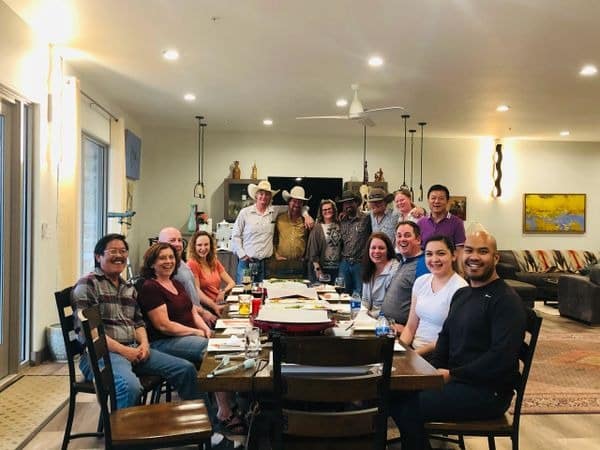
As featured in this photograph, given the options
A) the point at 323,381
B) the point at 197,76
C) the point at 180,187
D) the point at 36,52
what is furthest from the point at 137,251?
the point at 323,381

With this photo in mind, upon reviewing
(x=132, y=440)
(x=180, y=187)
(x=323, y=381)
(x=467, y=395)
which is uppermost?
(x=180, y=187)

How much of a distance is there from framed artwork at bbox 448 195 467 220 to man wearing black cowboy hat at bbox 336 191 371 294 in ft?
16.0

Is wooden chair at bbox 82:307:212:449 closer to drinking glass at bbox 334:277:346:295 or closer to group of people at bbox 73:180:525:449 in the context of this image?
group of people at bbox 73:180:525:449

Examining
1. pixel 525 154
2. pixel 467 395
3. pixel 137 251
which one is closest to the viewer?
pixel 467 395

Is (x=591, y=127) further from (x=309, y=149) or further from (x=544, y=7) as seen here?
(x=544, y=7)

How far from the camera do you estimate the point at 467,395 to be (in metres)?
2.08

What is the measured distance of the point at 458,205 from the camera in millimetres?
9477

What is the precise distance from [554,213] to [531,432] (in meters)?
7.55

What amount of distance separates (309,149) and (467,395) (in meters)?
7.44

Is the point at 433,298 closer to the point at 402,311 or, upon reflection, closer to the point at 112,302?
the point at 402,311

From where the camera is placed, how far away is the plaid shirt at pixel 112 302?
8.25 feet

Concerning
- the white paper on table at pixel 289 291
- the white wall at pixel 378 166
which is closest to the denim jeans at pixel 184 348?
the white paper on table at pixel 289 291

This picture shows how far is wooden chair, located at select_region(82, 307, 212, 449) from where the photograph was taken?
1949 millimetres

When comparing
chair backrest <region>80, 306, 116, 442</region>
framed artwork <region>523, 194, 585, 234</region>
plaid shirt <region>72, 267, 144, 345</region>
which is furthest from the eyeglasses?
framed artwork <region>523, 194, 585, 234</region>
